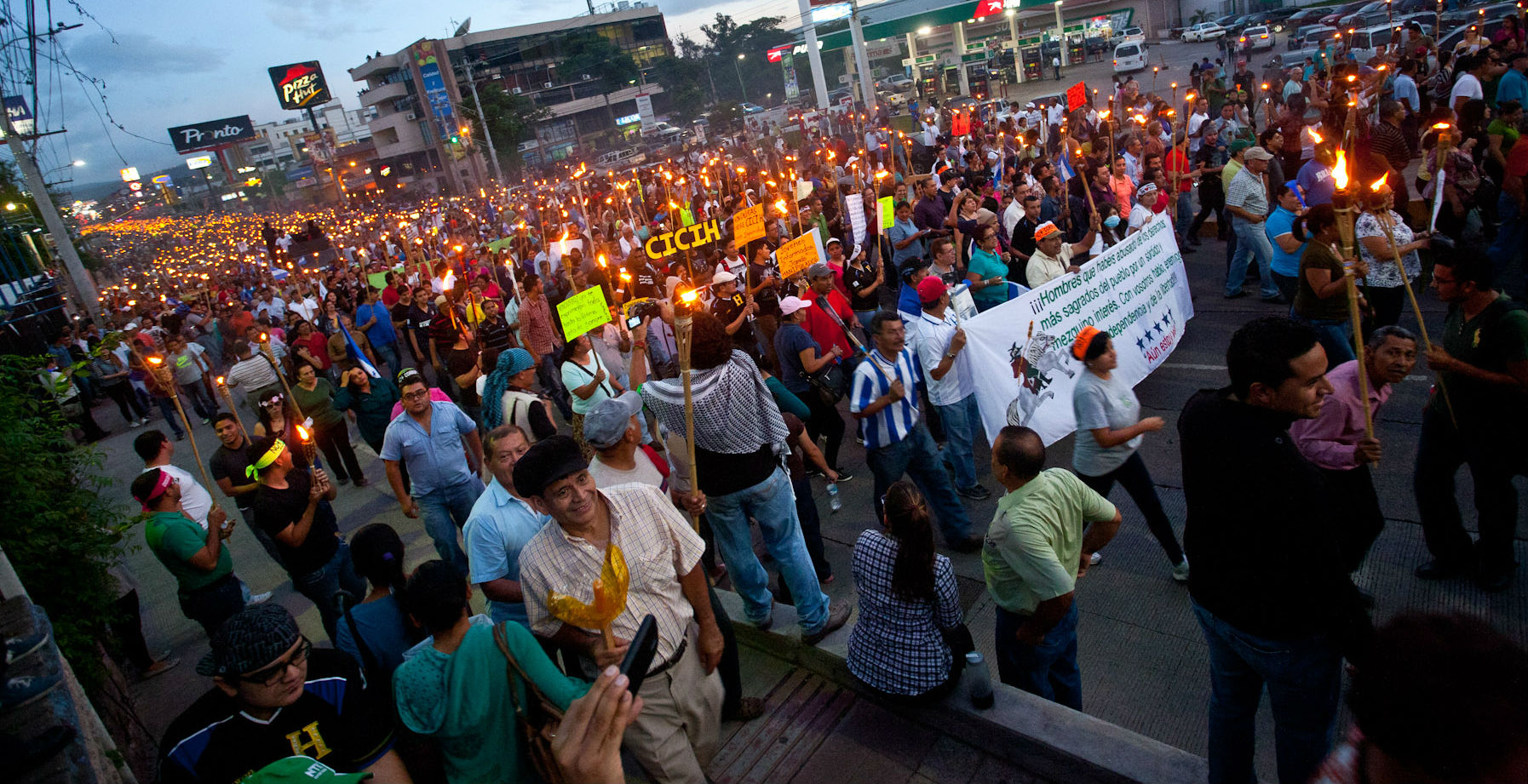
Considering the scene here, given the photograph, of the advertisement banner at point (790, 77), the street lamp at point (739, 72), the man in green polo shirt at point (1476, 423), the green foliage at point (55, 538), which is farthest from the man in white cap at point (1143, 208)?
the street lamp at point (739, 72)

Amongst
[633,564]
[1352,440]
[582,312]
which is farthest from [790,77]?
[633,564]

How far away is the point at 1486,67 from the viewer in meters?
10.4

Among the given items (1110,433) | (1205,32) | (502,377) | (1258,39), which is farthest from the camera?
(1205,32)

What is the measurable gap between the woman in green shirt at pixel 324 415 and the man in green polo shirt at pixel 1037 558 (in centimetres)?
660

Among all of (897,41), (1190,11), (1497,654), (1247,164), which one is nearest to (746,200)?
(1247,164)

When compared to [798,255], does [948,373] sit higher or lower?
lower

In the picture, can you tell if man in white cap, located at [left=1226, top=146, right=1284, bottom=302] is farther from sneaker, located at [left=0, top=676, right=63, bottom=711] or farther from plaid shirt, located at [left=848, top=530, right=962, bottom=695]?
sneaker, located at [left=0, top=676, right=63, bottom=711]

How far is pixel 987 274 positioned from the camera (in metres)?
7.23

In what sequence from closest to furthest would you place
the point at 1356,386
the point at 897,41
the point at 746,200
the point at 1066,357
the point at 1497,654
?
the point at 1497,654, the point at 1356,386, the point at 1066,357, the point at 746,200, the point at 897,41

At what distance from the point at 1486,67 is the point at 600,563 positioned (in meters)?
13.8

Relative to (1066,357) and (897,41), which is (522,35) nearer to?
(897,41)

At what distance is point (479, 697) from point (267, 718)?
0.61m

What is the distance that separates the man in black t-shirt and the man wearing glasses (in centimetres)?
222

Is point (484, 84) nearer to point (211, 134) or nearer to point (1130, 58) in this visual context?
point (211, 134)
